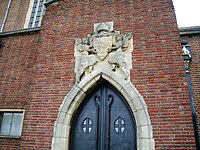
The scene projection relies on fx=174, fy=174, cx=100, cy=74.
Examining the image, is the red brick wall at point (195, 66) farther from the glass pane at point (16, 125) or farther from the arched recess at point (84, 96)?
the glass pane at point (16, 125)

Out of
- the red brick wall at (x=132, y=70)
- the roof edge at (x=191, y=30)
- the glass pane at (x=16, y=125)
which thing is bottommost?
the glass pane at (x=16, y=125)

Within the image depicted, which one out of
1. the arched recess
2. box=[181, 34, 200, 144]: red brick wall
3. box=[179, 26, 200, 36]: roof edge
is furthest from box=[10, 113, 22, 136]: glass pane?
box=[179, 26, 200, 36]: roof edge

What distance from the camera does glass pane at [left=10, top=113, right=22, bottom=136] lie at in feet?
17.7

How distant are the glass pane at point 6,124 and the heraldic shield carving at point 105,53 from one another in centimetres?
283

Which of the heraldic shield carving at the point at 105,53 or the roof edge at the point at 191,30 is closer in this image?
the heraldic shield carving at the point at 105,53

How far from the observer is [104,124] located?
432cm

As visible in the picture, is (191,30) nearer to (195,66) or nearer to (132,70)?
(195,66)

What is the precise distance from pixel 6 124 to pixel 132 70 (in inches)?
171

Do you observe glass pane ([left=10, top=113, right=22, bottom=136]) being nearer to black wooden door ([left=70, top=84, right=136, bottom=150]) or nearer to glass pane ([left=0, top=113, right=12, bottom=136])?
glass pane ([left=0, top=113, right=12, bottom=136])

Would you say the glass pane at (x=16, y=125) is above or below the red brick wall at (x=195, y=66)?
below

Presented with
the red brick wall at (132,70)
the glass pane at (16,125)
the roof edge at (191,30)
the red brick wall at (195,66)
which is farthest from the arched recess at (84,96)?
the roof edge at (191,30)

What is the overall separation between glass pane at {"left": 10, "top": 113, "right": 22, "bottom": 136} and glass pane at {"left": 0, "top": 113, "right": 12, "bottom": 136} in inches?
5.5

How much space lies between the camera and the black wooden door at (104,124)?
4.14m

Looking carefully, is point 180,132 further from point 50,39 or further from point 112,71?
point 50,39
